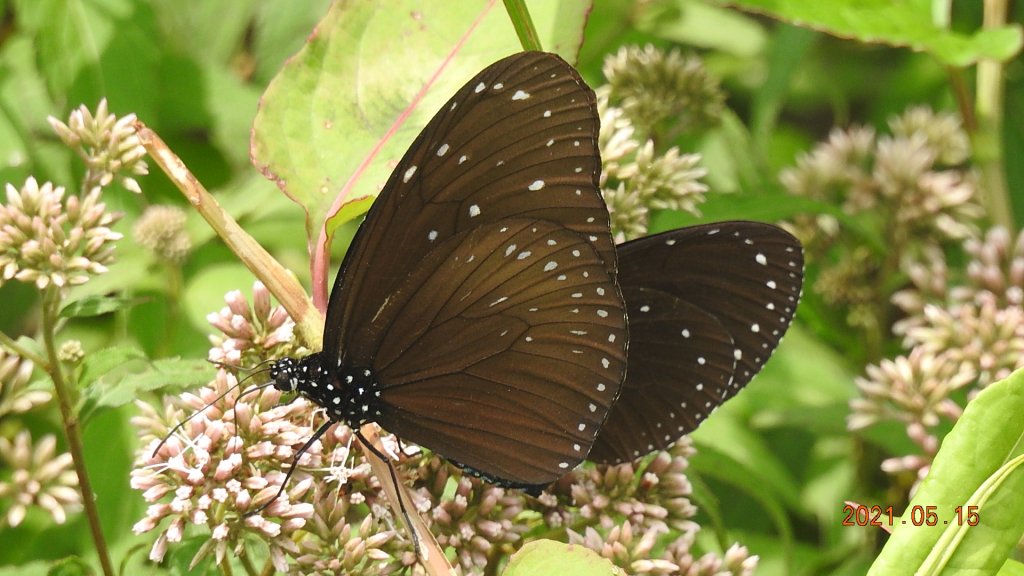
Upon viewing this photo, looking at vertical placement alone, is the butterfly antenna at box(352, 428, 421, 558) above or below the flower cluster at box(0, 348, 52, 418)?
below

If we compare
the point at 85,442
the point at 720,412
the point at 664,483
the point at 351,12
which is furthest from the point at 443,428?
the point at 720,412

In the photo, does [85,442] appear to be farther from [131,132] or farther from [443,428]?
[443,428]

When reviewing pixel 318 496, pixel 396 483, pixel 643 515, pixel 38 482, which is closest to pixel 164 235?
pixel 38 482

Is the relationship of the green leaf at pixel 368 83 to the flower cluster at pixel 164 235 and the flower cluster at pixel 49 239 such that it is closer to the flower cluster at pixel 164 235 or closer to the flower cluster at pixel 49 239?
the flower cluster at pixel 49 239

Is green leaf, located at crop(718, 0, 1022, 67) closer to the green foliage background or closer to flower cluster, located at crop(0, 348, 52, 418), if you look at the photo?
the green foliage background

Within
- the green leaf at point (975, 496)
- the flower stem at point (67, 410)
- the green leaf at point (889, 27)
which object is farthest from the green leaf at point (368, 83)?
the green leaf at point (975, 496)

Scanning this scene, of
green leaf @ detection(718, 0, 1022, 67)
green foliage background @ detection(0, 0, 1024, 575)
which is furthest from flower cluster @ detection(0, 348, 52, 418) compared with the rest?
green leaf @ detection(718, 0, 1022, 67)
